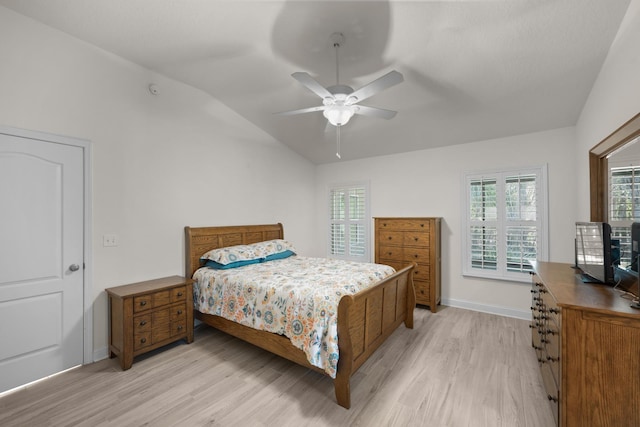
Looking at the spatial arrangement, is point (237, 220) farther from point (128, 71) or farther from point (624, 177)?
point (624, 177)

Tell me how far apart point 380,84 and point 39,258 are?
129 inches

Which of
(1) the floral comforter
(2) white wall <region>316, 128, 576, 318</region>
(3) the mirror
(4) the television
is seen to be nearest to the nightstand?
(1) the floral comforter

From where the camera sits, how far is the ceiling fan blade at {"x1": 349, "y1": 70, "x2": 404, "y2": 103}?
1.99 m

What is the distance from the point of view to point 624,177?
2.09 m

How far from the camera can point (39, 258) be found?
245cm

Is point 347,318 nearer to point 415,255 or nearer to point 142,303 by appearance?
point 142,303

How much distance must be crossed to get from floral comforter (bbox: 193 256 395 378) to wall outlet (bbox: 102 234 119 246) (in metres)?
0.91

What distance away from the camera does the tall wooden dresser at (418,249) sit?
13.1ft

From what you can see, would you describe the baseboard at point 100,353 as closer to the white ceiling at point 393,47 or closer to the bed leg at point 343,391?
the bed leg at point 343,391

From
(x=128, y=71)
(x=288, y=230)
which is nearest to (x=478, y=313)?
(x=288, y=230)

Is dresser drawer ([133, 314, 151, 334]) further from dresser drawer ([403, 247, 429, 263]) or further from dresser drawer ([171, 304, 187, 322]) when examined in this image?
dresser drawer ([403, 247, 429, 263])

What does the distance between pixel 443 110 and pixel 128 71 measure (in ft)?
12.0

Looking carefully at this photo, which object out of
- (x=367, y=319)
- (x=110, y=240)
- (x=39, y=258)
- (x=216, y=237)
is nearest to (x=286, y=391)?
(x=367, y=319)

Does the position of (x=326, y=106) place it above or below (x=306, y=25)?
below
